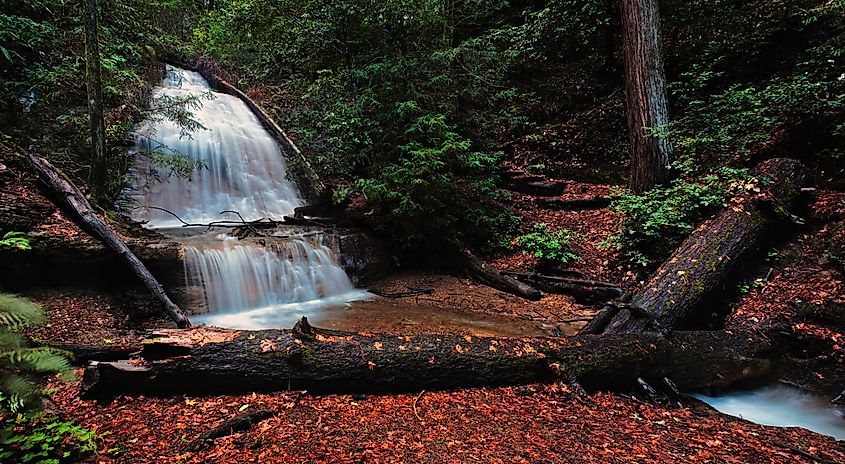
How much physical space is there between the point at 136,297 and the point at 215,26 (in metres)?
15.6

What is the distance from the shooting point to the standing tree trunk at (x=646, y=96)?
777 cm

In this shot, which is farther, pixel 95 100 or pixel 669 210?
pixel 669 210

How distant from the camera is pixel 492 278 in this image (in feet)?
26.1

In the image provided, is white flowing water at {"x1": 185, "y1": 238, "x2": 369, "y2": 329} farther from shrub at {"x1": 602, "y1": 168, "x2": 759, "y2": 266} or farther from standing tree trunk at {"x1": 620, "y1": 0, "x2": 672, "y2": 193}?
standing tree trunk at {"x1": 620, "y1": 0, "x2": 672, "y2": 193}

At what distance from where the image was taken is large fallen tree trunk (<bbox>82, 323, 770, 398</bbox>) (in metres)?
3.18

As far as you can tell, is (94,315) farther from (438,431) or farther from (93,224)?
(438,431)

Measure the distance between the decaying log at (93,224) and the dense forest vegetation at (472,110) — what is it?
38 cm

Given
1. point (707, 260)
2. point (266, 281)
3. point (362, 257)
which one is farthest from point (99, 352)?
point (707, 260)

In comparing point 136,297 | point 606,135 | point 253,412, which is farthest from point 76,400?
point 606,135

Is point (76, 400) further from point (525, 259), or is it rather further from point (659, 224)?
point (659, 224)

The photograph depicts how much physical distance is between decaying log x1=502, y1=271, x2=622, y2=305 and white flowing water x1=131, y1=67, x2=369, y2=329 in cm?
331

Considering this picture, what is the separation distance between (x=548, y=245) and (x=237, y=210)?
8.24m

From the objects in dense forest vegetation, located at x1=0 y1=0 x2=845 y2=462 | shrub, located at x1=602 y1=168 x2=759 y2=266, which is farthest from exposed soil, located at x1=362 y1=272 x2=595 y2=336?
shrub, located at x1=602 y1=168 x2=759 y2=266

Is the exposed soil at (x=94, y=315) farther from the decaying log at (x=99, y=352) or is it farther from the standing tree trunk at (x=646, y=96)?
the standing tree trunk at (x=646, y=96)
